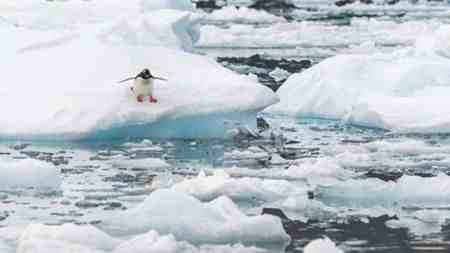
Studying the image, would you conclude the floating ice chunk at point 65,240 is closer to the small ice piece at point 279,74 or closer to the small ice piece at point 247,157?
the small ice piece at point 247,157

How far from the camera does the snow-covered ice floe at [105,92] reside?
550 inches

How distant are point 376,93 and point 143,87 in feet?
11.9

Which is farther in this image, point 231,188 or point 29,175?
point 29,175

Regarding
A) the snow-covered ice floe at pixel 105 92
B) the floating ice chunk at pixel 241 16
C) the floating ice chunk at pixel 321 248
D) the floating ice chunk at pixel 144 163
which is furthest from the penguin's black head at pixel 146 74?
the floating ice chunk at pixel 241 16

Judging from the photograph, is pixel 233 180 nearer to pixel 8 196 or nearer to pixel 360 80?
pixel 8 196

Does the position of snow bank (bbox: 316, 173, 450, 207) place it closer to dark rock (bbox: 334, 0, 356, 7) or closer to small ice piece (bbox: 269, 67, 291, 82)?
small ice piece (bbox: 269, 67, 291, 82)

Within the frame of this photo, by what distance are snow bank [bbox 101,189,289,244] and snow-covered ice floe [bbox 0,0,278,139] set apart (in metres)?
4.27

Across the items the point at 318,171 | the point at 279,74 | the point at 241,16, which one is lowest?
the point at 318,171

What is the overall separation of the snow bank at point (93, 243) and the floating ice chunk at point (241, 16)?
2679 centimetres

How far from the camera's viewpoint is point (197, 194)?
10969 mm

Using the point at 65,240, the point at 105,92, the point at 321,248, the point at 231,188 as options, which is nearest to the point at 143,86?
the point at 105,92

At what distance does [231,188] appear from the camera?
1112cm

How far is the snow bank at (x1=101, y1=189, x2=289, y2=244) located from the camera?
30.7 feet

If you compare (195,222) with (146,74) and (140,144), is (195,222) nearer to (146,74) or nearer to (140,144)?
(140,144)
